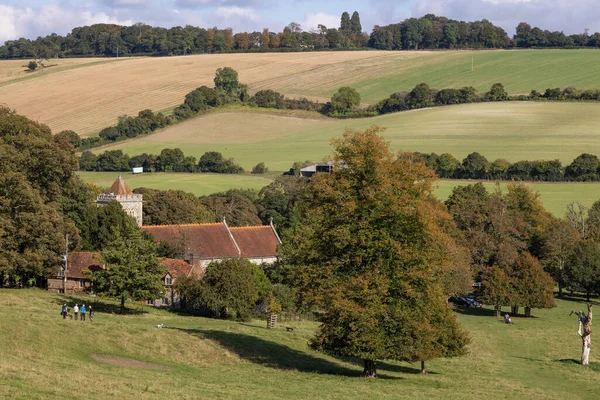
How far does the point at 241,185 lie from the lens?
131000 mm

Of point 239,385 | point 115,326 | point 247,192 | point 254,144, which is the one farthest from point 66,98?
point 239,385

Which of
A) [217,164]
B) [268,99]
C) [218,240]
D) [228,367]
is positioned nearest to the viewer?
[228,367]

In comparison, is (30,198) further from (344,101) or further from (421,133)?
(344,101)

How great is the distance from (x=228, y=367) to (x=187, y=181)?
92.4m

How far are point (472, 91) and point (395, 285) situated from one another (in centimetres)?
14321

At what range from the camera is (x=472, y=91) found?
18125 centimetres

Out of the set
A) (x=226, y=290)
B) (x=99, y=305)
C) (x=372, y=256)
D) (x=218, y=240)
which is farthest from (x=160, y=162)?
(x=372, y=256)

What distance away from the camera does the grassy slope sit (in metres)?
34.9

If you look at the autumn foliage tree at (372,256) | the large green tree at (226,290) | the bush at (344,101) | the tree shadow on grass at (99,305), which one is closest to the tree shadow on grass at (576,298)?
the large green tree at (226,290)

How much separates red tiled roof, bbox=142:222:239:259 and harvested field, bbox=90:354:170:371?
145ft

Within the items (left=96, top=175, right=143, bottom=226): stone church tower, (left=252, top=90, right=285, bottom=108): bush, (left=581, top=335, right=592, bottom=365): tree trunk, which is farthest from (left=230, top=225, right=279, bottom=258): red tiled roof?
(left=252, top=90, right=285, bottom=108): bush

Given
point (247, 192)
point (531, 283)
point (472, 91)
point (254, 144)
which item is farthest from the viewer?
point (472, 91)

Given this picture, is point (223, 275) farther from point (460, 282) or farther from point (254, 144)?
point (254, 144)

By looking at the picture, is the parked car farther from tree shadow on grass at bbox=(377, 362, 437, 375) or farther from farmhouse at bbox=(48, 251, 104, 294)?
tree shadow on grass at bbox=(377, 362, 437, 375)
